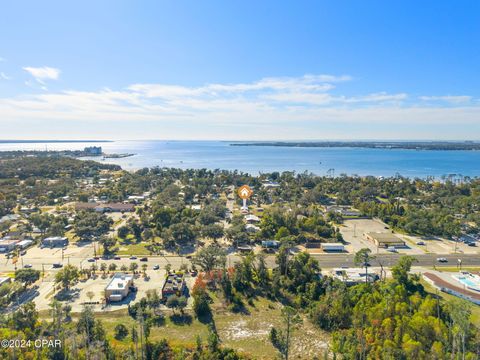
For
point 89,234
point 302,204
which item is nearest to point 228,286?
point 89,234

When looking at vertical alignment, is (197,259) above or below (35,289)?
above

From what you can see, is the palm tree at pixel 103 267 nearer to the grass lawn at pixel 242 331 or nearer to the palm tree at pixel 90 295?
the palm tree at pixel 90 295

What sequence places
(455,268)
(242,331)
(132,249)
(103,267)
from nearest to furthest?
(242,331) < (103,267) < (455,268) < (132,249)

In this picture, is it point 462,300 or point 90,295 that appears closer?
point 462,300

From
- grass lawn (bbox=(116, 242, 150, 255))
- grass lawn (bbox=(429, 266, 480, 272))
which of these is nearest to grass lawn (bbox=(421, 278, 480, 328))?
grass lawn (bbox=(429, 266, 480, 272))

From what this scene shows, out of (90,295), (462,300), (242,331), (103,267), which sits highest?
(462,300)

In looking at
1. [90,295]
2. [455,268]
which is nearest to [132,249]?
[90,295]

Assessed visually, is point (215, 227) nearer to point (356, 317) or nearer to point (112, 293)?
point (112, 293)

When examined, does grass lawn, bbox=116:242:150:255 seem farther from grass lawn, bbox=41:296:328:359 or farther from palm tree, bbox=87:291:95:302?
grass lawn, bbox=41:296:328:359

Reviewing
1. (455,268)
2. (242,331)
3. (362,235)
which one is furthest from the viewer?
(362,235)

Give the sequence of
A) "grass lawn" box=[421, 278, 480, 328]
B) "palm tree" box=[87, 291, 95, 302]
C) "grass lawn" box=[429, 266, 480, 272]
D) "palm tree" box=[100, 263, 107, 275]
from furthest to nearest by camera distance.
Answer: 1. "grass lawn" box=[429, 266, 480, 272]
2. "palm tree" box=[100, 263, 107, 275]
3. "palm tree" box=[87, 291, 95, 302]
4. "grass lawn" box=[421, 278, 480, 328]

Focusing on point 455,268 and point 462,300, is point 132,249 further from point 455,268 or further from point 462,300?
point 455,268
